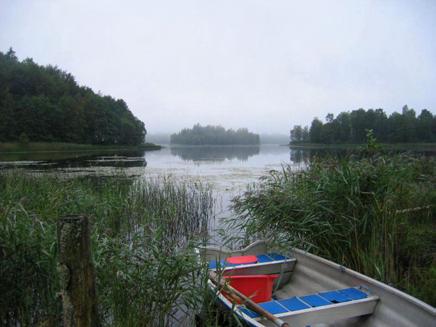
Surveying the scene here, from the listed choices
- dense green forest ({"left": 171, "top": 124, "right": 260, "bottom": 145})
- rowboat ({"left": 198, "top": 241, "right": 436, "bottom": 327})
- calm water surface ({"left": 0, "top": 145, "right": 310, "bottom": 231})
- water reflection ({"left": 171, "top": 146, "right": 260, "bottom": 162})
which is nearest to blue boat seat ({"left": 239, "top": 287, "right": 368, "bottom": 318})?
rowboat ({"left": 198, "top": 241, "right": 436, "bottom": 327})

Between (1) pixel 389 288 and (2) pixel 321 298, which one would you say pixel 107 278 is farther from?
(1) pixel 389 288

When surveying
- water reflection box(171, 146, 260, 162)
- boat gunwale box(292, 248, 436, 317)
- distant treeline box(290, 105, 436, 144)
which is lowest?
water reflection box(171, 146, 260, 162)

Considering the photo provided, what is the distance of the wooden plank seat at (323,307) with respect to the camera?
3.14m

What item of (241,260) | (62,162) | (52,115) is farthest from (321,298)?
(52,115)

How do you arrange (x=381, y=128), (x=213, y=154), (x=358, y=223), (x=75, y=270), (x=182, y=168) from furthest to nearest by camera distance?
(x=381, y=128) → (x=213, y=154) → (x=182, y=168) → (x=358, y=223) → (x=75, y=270)

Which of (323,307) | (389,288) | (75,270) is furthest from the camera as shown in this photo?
(389,288)

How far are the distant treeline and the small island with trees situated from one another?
41997mm

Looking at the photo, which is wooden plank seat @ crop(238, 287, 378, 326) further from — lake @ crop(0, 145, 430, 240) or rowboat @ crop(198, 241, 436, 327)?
lake @ crop(0, 145, 430, 240)

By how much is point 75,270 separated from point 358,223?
12.7 ft

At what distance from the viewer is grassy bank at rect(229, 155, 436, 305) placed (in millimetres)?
4559

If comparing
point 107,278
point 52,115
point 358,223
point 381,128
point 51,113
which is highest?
point 51,113

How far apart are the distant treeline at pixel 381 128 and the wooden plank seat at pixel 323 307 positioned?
44.7 m

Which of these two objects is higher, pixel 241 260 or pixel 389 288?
pixel 389 288

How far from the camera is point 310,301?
3475 mm
